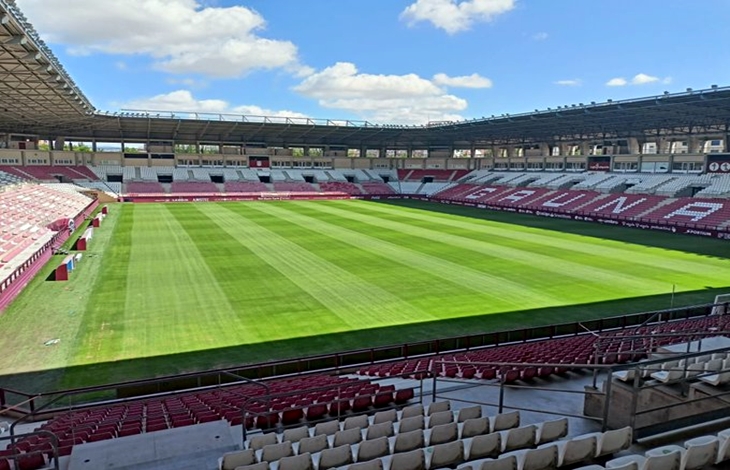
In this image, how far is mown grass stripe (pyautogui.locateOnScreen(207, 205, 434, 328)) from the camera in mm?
16781

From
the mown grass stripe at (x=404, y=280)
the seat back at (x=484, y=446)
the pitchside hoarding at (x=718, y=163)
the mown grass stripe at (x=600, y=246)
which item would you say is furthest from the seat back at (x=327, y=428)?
the pitchside hoarding at (x=718, y=163)

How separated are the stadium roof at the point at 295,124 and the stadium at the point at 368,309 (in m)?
0.36

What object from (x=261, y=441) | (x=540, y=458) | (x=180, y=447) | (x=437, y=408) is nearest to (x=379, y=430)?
(x=437, y=408)

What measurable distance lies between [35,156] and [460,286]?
59198mm

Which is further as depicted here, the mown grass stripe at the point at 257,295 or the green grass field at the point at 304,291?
the mown grass stripe at the point at 257,295

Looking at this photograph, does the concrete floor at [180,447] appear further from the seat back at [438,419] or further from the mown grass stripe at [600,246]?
the mown grass stripe at [600,246]

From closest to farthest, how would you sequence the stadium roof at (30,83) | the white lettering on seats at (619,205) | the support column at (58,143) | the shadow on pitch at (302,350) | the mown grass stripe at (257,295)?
the shadow on pitch at (302,350)
the mown grass stripe at (257,295)
the stadium roof at (30,83)
the white lettering on seats at (619,205)
the support column at (58,143)

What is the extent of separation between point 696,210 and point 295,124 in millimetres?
45816

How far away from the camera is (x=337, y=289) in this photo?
19906 millimetres

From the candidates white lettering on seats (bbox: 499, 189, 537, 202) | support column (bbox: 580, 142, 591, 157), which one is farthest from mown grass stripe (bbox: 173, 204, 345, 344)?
support column (bbox: 580, 142, 591, 157)

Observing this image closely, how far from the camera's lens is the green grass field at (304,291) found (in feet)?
46.0

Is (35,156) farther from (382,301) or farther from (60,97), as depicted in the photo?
(382,301)

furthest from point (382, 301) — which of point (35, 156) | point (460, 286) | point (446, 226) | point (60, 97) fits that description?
point (35, 156)

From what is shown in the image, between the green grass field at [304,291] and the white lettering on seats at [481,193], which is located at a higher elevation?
the white lettering on seats at [481,193]
